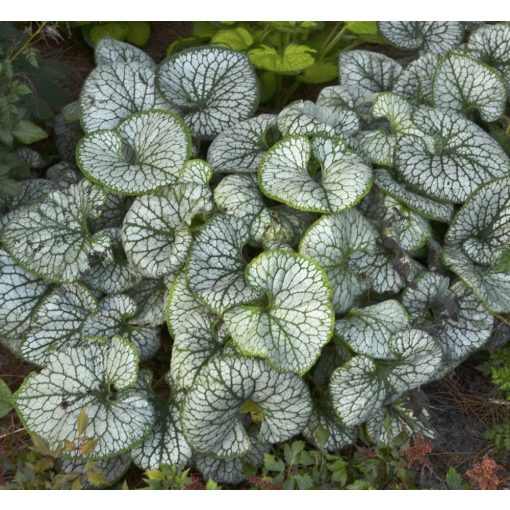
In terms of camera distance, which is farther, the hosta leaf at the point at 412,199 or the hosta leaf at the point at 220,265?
the hosta leaf at the point at 412,199

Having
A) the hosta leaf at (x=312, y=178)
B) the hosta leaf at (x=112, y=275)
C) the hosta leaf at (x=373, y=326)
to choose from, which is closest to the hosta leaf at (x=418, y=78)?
the hosta leaf at (x=312, y=178)

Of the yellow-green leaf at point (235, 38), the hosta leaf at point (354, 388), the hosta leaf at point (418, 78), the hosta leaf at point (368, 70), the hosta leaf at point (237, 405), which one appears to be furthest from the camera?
the yellow-green leaf at point (235, 38)

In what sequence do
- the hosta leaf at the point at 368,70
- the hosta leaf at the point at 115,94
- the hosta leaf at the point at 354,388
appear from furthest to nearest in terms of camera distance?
the hosta leaf at the point at 368,70
the hosta leaf at the point at 115,94
the hosta leaf at the point at 354,388

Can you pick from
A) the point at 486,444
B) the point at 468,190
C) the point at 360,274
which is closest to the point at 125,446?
the point at 360,274

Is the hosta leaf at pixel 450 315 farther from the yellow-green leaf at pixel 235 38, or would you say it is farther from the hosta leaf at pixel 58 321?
the yellow-green leaf at pixel 235 38


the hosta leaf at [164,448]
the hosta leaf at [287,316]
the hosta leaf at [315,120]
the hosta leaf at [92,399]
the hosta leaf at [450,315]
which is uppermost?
the hosta leaf at [315,120]

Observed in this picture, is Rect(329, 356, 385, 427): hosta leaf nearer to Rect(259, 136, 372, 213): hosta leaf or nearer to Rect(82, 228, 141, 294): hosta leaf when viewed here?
Rect(259, 136, 372, 213): hosta leaf
